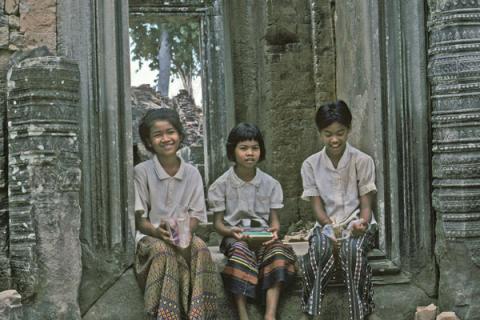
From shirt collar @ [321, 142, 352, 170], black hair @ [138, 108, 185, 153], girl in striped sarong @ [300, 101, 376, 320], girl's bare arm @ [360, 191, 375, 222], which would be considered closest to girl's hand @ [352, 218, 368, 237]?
girl in striped sarong @ [300, 101, 376, 320]

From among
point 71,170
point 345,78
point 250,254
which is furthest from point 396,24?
point 71,170

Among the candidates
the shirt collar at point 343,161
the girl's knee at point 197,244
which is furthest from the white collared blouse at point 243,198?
the girl's knee at point 197,244

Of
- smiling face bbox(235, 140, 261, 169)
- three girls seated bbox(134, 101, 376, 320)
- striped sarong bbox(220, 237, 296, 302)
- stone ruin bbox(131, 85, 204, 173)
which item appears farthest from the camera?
stone ruin bbox(131, 85, 204, 173)

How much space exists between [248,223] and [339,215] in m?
0.54

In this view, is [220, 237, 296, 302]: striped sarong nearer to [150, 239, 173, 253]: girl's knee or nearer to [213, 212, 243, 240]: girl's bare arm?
[213, 212, 243, 240]: girl's bare arm

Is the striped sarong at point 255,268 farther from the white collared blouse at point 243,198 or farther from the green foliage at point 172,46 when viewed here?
the green foliage at point 172,46

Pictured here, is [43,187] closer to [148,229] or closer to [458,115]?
[148,229]

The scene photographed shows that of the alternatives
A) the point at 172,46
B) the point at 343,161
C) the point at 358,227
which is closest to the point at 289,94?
the point at 343,161

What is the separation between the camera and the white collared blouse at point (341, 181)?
470cm

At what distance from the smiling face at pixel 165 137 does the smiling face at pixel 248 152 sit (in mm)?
397

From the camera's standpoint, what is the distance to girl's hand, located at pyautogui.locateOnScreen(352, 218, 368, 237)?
444cm

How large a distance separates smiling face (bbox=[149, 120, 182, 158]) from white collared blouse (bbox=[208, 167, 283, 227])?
40cm

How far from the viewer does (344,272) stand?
4.38 m

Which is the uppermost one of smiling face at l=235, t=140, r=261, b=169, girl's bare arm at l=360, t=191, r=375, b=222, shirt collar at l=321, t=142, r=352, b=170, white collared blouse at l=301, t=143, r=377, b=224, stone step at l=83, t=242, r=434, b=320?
smiling face at l=235, t=140, r=261, b=169
